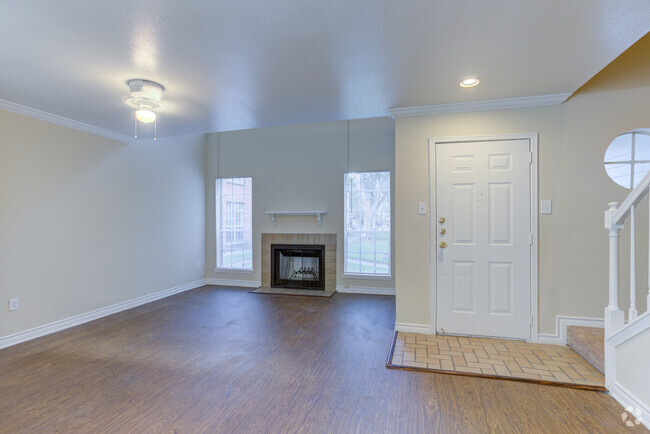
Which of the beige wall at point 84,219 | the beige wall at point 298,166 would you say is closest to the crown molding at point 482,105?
the beige wall at point 298,166

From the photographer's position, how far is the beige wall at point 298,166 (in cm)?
530

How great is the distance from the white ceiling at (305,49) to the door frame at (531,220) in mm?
385

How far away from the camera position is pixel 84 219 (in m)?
3.84

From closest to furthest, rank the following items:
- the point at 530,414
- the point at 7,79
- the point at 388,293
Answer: the point at 530,414 → the point at 7,79 → the point at 388,293

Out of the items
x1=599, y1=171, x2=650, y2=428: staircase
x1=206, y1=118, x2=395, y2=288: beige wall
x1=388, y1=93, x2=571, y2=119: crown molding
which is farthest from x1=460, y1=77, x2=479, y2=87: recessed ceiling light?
x1=206, y1=118, x2=395, y2=288: beige wall

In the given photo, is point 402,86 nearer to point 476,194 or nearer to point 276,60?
point 276,60

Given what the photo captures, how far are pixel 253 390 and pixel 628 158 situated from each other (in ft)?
12.6

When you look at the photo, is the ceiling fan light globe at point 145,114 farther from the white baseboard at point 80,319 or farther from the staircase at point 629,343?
the staircase at point 629,343

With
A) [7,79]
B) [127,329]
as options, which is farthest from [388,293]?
[7,79]

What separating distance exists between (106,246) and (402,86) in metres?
3.98

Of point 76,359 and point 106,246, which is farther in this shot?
point 106,246

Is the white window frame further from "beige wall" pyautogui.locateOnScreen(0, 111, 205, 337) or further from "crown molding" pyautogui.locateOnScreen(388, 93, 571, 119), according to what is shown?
"beige wall" pyautogui.locateOnScreen(0, 111, 205, 337)

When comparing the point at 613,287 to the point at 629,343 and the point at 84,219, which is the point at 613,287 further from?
the point at 84,219

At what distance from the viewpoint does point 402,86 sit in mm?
2727
